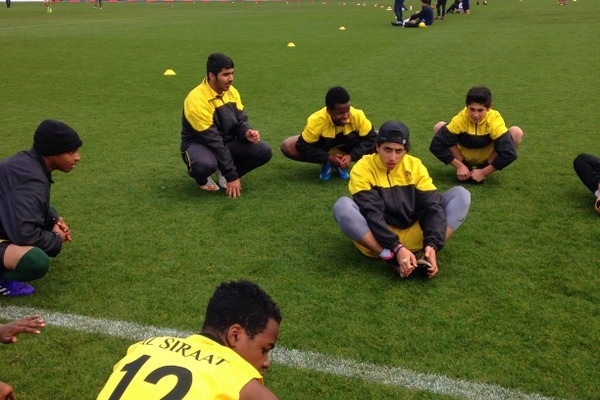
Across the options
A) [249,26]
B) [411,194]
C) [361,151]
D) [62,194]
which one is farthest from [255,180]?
[249,26]

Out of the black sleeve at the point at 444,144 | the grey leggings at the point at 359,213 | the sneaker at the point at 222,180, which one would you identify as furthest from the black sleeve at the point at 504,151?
Result: the sneaker at the point at 222,180

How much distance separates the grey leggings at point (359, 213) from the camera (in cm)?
450

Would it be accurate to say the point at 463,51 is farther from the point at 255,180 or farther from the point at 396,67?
the point at 255,180

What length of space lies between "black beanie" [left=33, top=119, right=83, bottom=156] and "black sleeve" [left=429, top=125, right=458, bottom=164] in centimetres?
365

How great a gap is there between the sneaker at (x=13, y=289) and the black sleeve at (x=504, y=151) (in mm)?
4305

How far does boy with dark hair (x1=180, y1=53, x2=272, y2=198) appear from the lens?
608cm

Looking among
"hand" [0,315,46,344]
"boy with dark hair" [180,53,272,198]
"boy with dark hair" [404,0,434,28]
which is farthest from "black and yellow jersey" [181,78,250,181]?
"boy with dark hair" [404,0,434,28]

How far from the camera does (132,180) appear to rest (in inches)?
261

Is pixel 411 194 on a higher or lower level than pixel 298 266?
higher

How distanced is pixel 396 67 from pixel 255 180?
8155 millimetres

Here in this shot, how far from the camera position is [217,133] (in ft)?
20.4

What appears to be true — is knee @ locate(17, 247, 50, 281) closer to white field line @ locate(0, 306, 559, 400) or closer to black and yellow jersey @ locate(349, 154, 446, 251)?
white field line @ locate(0, 306, 559, 400)

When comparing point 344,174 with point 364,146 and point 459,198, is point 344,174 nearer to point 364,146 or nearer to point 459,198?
point 364,146

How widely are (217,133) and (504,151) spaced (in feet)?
9.16
